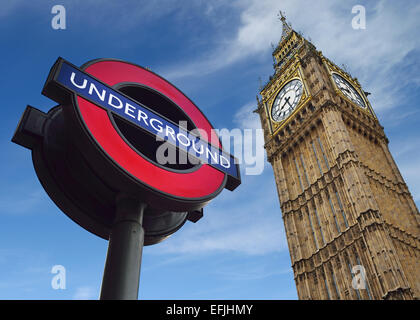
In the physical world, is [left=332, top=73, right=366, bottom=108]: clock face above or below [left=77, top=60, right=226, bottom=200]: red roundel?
above

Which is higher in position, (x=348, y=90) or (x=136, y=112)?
(x=348, y=90)

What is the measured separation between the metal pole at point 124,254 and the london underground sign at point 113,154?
25 millimetres

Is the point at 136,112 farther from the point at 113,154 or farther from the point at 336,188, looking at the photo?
the point at 336,188

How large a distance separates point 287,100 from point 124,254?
138ft

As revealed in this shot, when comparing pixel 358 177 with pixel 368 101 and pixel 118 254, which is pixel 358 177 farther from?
pixel 118 254

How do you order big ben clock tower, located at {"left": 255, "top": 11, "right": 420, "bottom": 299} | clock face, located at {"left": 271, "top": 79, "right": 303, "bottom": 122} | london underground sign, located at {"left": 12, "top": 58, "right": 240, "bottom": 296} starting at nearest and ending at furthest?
london underground sign, located at {"left": 12, "top": 58, "right": 240, "bottom": 296}, big ben clock tower, located at {"left": 255, "top": 11, "right": 420, "bottom": 299}, clock face, located at {"left": 271, "top": 79, "right": 303, "bottom": 122}

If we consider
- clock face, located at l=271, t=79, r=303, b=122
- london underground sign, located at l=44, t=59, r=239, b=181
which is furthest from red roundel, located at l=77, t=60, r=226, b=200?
clock face, located at l=271, t=79, r=303, b=122

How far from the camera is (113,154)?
13.3ft

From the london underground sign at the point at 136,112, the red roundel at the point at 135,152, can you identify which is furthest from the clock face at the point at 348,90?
the red roundel at the point at 135,152

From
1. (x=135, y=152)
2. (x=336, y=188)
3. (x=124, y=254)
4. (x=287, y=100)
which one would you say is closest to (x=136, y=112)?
(x=135, y=152)

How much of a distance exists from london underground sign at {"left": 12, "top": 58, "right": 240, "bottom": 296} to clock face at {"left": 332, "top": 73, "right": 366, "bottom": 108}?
1587 inches

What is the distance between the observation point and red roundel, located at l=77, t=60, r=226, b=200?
4.11m

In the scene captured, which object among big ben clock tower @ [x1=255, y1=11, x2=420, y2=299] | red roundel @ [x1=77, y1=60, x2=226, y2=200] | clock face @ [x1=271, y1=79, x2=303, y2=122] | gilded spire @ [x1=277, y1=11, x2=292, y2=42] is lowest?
red roundel @ [x1=77, y1=60, x2=226, y2=200]

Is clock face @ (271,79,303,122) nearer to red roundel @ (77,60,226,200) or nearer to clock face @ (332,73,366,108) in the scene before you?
clock face @ (332,73,366,108)
